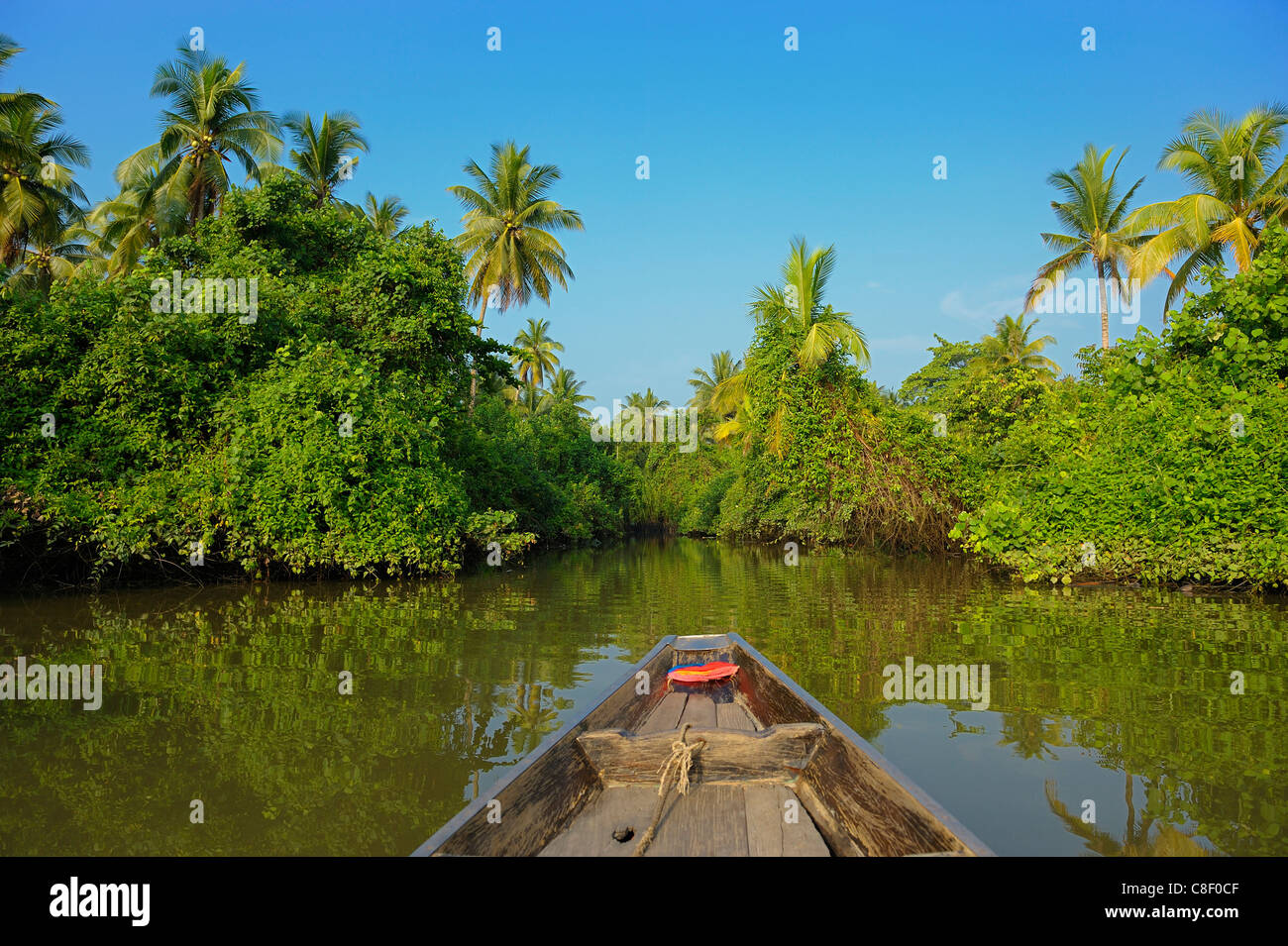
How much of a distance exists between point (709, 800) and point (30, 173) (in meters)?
27.3

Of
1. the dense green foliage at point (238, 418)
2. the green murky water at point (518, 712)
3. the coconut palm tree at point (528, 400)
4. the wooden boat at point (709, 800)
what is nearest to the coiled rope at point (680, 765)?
the wooden boat at point (709, 800)

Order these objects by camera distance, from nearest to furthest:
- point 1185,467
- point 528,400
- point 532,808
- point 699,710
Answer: point 532,808, point 699,710, point 1185,467, point 528,400

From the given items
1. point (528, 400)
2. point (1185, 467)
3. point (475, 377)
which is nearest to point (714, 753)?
point (1185, 467)

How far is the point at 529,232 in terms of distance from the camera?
26172 mm

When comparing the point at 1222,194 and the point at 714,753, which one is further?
the point at 1222,194

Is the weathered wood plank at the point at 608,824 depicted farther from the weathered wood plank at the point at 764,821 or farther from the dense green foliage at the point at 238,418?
the dense green foliage at the point at 238,418

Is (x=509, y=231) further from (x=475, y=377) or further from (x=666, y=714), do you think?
(x=666, y=714)

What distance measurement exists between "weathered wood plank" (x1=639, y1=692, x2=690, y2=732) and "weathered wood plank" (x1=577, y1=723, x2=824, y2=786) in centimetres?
72

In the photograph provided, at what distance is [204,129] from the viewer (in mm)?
19938

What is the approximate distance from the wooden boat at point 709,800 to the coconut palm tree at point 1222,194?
862 inches

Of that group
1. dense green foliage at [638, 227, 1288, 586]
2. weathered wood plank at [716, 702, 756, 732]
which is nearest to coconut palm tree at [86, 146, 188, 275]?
dense green foliage at [638, 227, 1288, 586]

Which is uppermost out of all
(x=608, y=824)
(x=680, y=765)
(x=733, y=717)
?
(x=680, y=765)

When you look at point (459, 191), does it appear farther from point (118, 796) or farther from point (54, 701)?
point (118, 796)

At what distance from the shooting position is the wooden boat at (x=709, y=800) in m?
2.54
